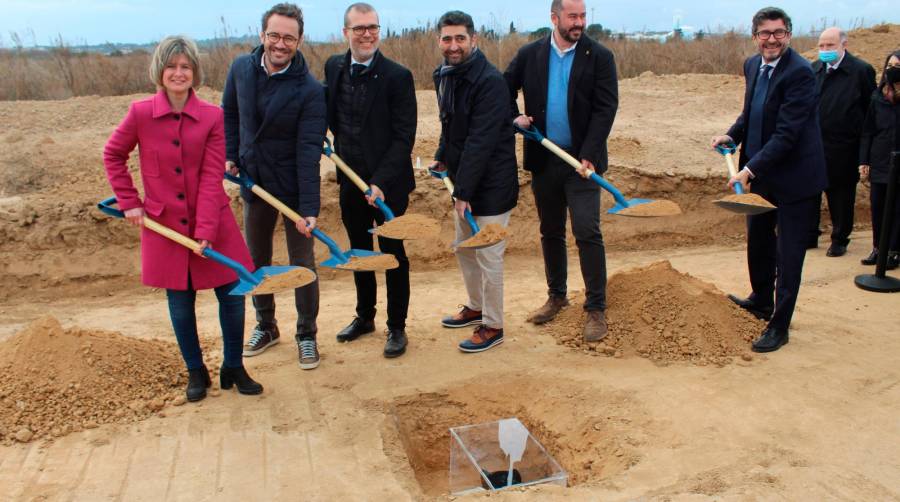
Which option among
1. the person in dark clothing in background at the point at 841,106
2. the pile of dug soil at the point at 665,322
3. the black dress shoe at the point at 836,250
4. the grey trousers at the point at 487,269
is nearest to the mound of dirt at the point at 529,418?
the grey trousers at the point at 487,269

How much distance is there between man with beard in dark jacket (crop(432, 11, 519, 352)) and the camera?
14.0ft

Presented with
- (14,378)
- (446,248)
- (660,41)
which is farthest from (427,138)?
(660,41)

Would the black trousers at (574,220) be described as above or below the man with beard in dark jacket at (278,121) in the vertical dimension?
below

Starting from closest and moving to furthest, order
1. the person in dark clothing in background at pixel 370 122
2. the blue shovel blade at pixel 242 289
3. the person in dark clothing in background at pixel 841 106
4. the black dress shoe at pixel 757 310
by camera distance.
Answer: the blue shovel blade at pixel 242 289 → the person in dark clothing in background at pixel 370 122 → the black dress shoe at pixel 757 310 → the person in dark clothing in background at pixel 841 106

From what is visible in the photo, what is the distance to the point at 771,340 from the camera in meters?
4.76

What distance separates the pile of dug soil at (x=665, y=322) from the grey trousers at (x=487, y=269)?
493mm

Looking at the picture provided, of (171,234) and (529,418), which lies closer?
(171,234)

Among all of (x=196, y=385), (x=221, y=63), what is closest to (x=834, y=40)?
(x=196, y=385)

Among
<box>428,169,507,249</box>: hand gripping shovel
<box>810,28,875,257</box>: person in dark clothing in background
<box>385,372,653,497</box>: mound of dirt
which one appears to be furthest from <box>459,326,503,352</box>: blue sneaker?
<box>810,28,875,257</box>: person in dark clothing in background

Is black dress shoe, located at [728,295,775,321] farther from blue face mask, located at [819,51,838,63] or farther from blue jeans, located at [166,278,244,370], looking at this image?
blue jeans, located at [166,278,244,370]

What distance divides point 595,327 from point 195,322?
239 cm

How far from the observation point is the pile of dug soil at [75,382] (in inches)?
152

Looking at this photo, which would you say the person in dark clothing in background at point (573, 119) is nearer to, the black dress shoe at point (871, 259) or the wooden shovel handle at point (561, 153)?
the wooden shovel handle at point (561, 153)

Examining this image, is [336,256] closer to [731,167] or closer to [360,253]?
[360,253]
